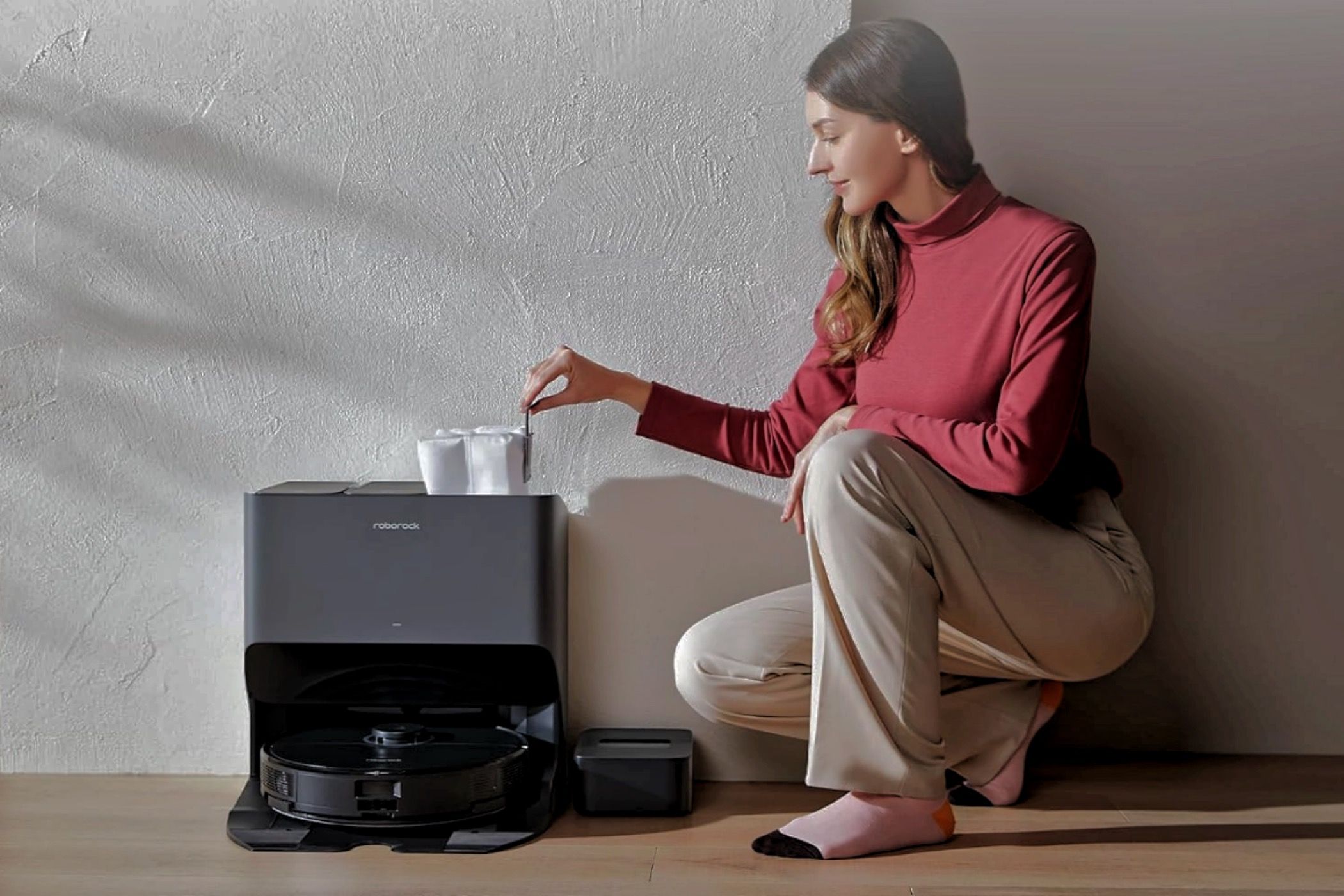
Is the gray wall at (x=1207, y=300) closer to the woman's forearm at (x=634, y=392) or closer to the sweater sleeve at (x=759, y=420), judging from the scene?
the sweater sleeve at (x=759, y=420)

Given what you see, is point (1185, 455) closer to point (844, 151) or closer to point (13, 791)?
point (844, 151)

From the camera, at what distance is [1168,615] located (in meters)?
2.44

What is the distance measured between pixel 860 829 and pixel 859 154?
2.84ft

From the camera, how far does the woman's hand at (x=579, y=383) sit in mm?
2102

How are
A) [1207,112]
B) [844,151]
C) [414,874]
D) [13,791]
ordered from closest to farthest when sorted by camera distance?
[414,874] → [844,151] → [13,791] → [1207,112]

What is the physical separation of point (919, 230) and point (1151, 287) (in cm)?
59

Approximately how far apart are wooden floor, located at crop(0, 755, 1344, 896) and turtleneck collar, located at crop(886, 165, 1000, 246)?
797mm

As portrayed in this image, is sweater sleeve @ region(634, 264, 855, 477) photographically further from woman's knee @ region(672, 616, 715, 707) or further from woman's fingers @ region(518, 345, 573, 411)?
woman's knee @ region(672, 616, 715, 707)

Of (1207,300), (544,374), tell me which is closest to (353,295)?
(544,374)

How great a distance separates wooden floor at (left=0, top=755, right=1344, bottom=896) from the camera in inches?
67.9

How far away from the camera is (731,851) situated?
1878 mm

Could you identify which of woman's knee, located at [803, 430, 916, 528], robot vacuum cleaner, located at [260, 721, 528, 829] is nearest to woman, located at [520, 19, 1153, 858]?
woman's knee, located at [803, 430, 916, 528]

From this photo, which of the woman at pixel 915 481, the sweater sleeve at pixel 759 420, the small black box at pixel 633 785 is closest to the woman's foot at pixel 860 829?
the woman at pixel 915 481

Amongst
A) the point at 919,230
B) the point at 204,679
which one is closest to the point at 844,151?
the point at 919,230
